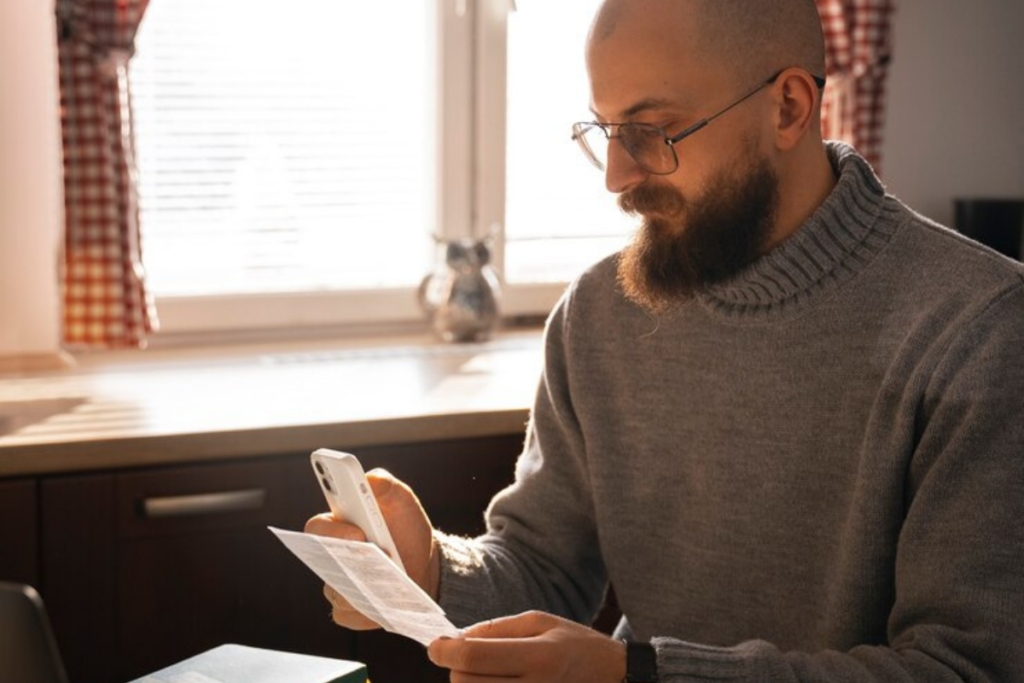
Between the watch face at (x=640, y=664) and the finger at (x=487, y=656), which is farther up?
the finger at (x=487, y=656)

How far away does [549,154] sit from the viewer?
3055 millimetres

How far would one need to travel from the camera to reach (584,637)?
1272mm

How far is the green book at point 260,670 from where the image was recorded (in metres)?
1.21

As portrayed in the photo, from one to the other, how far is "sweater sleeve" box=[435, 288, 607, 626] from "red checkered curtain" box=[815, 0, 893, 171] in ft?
5.22

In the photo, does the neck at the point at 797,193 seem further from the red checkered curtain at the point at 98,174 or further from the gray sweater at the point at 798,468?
the red checkered curtain at the point at 98,174

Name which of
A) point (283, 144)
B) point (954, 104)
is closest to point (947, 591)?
point (283, 144)

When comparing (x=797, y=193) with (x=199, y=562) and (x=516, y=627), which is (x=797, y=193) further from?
(x=199, y=562)

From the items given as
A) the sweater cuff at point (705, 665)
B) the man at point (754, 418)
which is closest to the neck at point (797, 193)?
the man at point (754, 418)

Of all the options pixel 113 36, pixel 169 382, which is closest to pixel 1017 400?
pixel 169 382

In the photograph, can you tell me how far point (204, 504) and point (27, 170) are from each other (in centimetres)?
73

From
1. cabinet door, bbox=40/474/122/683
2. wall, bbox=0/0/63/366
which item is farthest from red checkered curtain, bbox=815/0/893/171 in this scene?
cabinet door, bbox=40/474/122/683

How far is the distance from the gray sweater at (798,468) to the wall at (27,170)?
3.57 feet

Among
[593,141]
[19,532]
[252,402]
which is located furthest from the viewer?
[252,402]

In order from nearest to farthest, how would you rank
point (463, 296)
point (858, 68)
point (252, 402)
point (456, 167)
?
point (252, 402) → point (463, 296) → point (456, 167) → point (858, 68)
